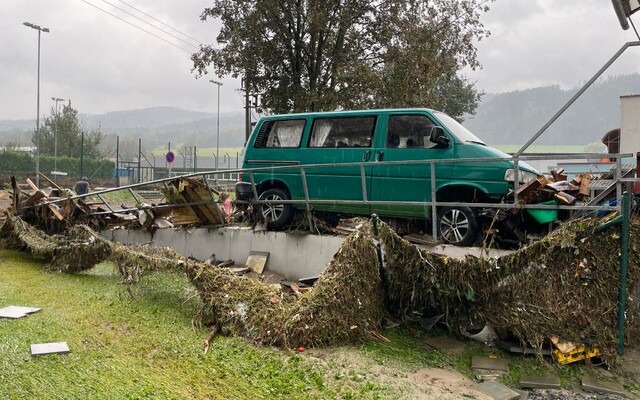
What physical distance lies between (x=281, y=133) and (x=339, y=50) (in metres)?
9.34

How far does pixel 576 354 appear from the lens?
18.3 feet

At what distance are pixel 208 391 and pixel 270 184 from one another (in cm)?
529

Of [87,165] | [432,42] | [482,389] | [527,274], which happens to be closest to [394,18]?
[432,42]

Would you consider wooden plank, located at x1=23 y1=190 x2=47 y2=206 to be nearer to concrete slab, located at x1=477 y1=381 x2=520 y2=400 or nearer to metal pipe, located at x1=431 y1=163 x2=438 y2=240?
metal pipe, located at x1=431 y1=163 x2=438 y2=240

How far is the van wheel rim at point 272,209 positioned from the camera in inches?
365

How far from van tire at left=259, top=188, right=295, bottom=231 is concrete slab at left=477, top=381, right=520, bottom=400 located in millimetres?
4852

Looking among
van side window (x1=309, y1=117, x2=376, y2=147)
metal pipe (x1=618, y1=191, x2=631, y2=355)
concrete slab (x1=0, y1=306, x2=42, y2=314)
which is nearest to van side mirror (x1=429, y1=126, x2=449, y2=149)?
van side window (x1=309, y1=117, x2=376, y2=147)

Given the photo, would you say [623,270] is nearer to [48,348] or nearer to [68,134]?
[48,348]

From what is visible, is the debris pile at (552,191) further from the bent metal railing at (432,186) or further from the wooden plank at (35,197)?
the wooden plank at (35,197)

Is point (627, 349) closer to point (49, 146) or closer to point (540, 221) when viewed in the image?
point (540, 221)

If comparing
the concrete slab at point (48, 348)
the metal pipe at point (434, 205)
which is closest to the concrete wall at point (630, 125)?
the metal pipe at point (434, 205)

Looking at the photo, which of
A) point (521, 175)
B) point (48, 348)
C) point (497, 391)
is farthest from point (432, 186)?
point (48, 348)

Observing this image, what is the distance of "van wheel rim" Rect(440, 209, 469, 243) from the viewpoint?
7375 mm

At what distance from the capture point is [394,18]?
17703mm
